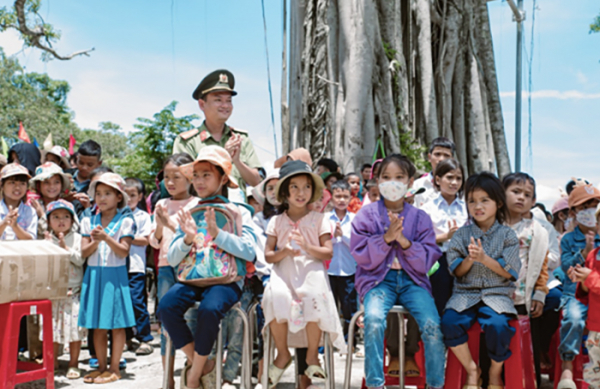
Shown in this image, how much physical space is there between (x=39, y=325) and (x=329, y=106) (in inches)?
192

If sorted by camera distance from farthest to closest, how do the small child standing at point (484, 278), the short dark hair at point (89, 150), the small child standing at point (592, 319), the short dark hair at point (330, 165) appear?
the short dark hair at point (330, 165), the short dark hair at point (89, 150), the small child standing at point (592, 319), the small child standing at point (484, 278)

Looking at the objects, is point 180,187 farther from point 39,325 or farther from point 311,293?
point 39,325

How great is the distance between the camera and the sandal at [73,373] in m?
4.07

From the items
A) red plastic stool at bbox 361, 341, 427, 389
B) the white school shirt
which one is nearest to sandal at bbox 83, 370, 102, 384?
the white school shirt

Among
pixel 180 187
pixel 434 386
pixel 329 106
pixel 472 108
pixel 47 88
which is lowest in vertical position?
pixel 434 386

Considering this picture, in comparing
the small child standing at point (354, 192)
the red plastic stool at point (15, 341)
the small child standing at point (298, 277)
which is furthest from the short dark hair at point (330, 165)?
the red plastic stool at point (15, 341)

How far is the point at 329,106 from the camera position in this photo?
784 cm

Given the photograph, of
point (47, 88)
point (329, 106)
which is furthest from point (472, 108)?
point (47, 88)

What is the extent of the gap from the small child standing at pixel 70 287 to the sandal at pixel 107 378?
286 mm

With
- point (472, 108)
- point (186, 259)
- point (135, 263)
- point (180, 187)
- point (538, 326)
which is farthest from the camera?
point (472, 108)

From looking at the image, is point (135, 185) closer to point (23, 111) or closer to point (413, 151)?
point (413, 151)

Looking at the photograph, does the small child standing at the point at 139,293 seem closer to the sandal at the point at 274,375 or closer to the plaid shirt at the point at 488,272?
the sandal at the point at 274,375

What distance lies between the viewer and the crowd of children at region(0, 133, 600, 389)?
3.12 meters

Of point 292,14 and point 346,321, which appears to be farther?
point 292,14
